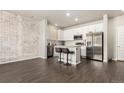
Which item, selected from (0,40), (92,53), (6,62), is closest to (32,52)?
(6,62)

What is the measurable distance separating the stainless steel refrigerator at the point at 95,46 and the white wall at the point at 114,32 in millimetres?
989

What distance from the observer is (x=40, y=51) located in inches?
265

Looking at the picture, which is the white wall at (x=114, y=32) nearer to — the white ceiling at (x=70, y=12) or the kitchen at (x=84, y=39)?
the white ceiling at (x=70, y=12)

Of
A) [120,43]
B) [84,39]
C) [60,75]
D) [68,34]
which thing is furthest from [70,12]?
[120,43]

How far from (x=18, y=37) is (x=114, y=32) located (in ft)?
21.3

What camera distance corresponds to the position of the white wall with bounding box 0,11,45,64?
473cm

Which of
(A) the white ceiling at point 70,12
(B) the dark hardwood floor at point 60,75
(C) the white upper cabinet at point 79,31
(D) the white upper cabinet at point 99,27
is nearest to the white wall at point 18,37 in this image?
(A) the white ceiling at point 70,12

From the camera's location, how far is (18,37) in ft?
17.8

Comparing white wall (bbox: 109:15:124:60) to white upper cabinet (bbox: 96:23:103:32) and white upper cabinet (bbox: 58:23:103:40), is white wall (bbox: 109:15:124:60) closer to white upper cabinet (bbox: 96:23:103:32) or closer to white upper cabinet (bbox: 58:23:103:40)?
white upper cabinet (bbox: 96:23:103:32)

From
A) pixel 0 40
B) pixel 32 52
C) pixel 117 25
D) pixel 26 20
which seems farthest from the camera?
pixel 32 52
